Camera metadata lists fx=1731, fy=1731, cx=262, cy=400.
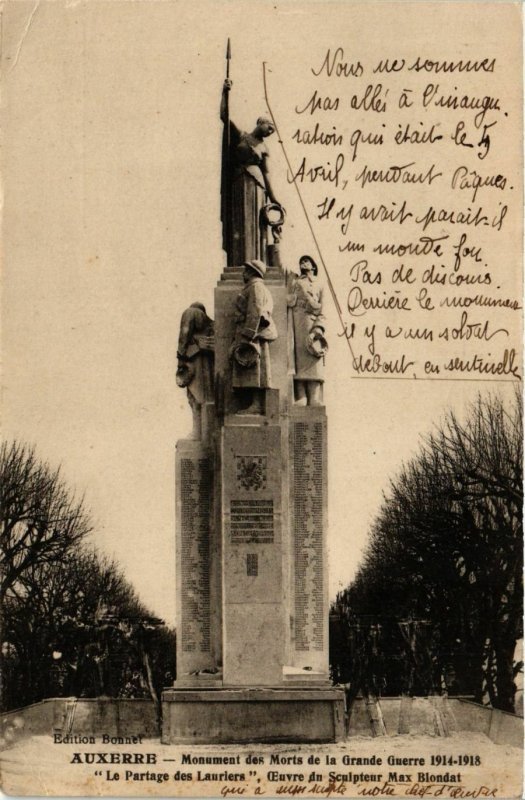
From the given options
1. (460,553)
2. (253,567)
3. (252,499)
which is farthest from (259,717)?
(460,553)

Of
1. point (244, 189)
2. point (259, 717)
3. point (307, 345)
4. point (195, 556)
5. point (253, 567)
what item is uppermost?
point (244, 189)

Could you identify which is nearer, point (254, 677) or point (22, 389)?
point (254, 677)

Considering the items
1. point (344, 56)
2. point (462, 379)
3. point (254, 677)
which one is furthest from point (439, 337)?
point (254, 677)

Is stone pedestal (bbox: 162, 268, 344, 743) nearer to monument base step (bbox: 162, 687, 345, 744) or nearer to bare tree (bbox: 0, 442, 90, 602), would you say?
monument base step (bbox: 162, 687, 345, 744)

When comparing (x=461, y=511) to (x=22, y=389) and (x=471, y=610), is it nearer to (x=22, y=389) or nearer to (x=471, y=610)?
(x=471, y=610)

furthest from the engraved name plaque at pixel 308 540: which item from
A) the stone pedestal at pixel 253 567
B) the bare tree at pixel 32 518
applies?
the bare tree at pixel 32 518

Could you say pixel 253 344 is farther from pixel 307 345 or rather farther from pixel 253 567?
pixel 253 567
